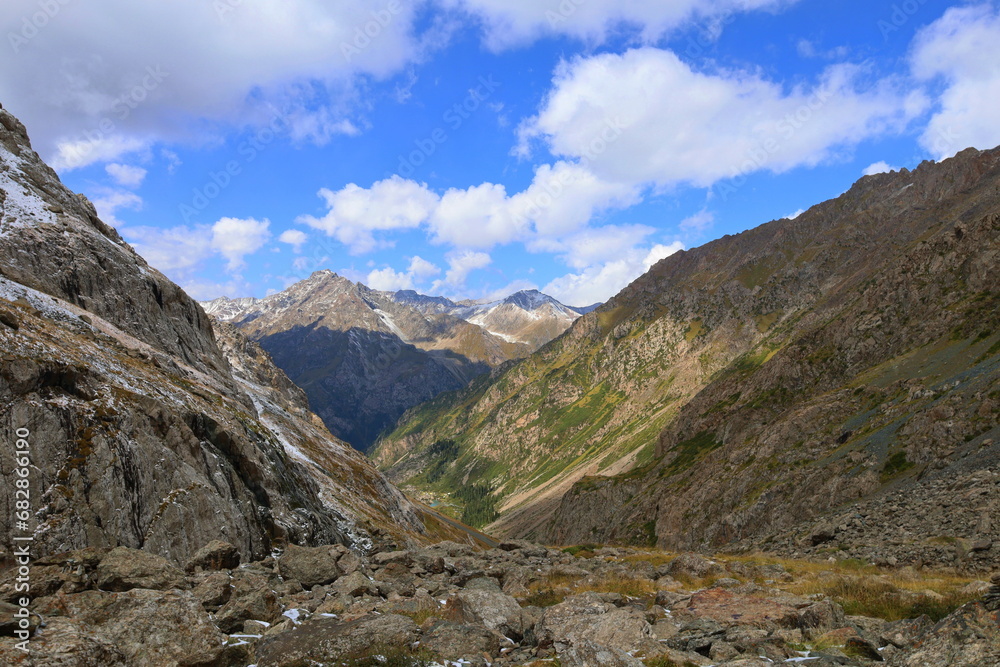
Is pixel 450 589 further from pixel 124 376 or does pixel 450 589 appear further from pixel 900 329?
pixel 900 329

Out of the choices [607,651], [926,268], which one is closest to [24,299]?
[607,651]

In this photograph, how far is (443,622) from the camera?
16.7m

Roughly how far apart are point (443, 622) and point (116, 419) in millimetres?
24292

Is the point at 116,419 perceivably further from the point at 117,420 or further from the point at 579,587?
the point at 579,587

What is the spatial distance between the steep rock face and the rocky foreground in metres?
8.73

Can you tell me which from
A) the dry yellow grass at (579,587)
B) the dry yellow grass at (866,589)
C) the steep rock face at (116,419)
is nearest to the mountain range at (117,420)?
the steep rock face at (116,419)

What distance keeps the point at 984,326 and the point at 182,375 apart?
113 meters

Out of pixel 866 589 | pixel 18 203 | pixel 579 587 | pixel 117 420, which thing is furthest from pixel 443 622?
pixel 18 203

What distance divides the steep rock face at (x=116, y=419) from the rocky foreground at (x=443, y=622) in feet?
28.6

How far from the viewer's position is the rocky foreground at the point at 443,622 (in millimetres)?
11750

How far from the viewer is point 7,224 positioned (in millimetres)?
52125

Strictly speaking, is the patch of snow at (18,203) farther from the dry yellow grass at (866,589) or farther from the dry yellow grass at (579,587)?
the dry yellow grass at (866,589)

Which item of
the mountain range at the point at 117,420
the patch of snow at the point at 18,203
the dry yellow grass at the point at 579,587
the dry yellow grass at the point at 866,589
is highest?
the patch of snow at the point at 18,203

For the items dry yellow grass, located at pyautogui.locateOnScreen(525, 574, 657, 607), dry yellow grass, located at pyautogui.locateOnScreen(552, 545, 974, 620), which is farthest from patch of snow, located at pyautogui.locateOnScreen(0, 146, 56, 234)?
dry yellow grass, located at pyautogui.locateOnScreen(552, 545, 974, 620)
